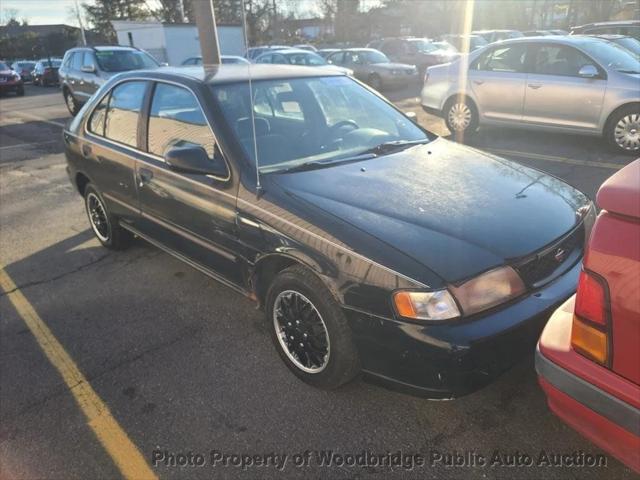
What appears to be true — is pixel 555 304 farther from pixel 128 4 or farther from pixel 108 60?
pixel 128 4

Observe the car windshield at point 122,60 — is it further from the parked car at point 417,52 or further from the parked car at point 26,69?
the parked car at point 26,69

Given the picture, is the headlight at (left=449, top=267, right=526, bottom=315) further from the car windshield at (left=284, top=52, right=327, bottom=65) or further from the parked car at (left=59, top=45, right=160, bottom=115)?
the car windshield at (left=284, top=52, right=327, bottom=65)

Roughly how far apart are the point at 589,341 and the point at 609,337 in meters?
0.09

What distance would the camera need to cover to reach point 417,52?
19.4 m

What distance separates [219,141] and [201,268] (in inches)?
36.8

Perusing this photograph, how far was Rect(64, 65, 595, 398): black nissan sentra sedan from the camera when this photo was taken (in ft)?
7.05

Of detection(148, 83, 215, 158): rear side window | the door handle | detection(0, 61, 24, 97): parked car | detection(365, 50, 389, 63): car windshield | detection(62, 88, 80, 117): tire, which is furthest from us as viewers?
detection(0, 61, 24, 97): parked car

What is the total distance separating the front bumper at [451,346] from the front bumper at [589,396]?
0.24 meters

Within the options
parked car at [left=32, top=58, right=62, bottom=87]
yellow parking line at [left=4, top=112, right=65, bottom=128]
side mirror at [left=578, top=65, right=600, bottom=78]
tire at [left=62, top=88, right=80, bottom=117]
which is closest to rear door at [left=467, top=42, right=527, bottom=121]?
side mirror at [left=578, top=65, right=600, bottom=78]

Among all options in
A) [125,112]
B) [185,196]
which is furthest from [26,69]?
[185,196]

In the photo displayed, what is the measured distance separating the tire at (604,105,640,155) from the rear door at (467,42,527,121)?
1294 millimetres

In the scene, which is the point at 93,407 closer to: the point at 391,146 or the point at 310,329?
the point at 310,329

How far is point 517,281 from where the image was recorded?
225 centimetres

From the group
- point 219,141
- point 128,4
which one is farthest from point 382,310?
point 128,4
